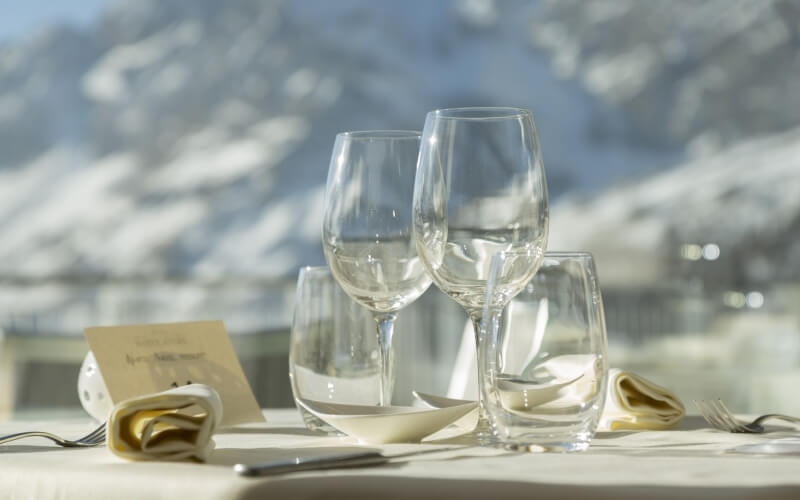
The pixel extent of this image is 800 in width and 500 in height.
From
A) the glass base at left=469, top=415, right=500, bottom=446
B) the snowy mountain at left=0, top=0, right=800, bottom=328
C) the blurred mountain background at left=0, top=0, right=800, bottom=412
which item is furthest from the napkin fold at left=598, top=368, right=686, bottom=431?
the snowy mountain at left=0, top=0, right=800, bottom=328

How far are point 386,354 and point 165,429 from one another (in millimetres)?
186

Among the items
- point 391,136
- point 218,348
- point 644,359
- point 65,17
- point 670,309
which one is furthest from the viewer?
point 65,17

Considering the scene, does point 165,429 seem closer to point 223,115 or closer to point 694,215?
point 694,215

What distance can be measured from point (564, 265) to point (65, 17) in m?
4.90

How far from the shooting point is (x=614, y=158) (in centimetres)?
413

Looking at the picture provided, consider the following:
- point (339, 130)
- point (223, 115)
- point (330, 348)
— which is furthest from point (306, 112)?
point (330, 348)

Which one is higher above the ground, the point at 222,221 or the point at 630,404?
the point at 222,221

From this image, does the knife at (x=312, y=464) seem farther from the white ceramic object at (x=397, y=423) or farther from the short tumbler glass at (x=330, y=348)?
the short tumbler glass at (x=330, y=348)

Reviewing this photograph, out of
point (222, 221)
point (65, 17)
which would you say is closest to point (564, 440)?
point (222, 221)

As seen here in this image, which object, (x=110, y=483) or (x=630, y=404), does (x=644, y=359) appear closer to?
(x=630, y=404)

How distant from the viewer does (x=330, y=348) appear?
75 cm

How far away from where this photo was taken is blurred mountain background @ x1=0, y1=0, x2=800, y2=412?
402 cm

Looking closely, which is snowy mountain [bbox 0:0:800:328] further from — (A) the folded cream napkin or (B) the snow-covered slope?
(A) the folded cream napkin

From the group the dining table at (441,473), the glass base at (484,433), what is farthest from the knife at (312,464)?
the glass base at (484,433)
